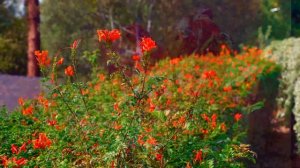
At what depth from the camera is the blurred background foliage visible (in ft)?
44.3

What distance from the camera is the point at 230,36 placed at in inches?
562

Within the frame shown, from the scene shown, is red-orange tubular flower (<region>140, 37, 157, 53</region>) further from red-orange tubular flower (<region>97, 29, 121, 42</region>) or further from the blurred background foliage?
the blurred background foliage

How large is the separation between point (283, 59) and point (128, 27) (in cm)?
538

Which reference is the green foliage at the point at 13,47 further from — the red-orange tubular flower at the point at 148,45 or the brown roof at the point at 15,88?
the red-orange tubular flower at the point at 148,45

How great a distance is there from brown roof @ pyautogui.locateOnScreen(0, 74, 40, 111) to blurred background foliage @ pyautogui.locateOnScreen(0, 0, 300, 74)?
205cm

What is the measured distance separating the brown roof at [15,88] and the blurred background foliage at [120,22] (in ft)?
6.73

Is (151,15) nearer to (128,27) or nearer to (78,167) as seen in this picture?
(128,27)

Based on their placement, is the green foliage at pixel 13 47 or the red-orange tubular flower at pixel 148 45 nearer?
the red-orange tubular flower at pixel 148 45

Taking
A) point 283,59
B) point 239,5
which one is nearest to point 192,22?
point 239,5

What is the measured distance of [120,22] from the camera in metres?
14.0

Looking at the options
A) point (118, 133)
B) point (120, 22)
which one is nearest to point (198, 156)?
point (118, 133)

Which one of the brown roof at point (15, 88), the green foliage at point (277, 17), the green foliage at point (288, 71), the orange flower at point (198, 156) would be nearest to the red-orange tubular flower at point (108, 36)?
the orange flower at point (198, 156)

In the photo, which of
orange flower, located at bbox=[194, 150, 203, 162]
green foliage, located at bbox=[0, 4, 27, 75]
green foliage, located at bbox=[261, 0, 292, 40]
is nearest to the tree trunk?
green foliage, located at bbox=[0, 4, 27, 75]

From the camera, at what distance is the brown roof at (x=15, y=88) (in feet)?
36.0
